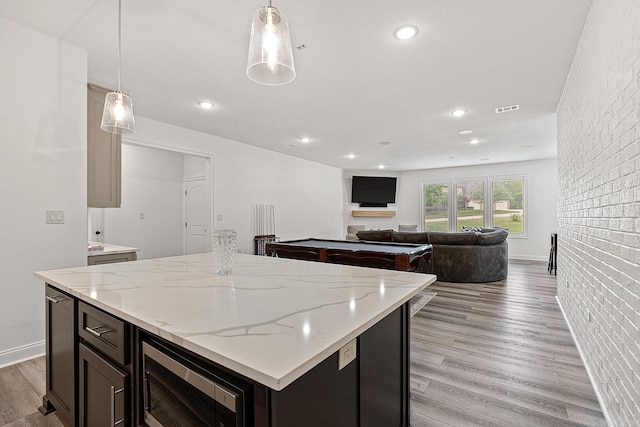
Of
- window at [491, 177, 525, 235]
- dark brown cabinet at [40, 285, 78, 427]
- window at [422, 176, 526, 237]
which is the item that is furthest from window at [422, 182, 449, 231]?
dark brown cabinet at [40, 285, 78, 427]

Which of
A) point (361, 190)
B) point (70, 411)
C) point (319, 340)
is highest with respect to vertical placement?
point (361, 190)

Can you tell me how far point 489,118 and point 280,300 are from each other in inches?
175

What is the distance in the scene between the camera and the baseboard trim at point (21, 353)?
94.0 inches

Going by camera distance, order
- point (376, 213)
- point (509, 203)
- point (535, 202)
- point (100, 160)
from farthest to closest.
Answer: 1. point (376, 213)
2. point (509, 203)
3. point (535, 202)
4. point (100, 160)

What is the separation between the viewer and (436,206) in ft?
30.7

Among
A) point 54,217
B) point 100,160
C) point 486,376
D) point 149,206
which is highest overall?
point 100,160

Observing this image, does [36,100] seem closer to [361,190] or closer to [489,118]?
[489,118]

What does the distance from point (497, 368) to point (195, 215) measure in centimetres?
577

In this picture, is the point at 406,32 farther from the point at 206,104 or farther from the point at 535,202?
the point at 535,202

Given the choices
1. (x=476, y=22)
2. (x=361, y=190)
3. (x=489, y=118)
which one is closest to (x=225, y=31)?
(x=476, y=22)

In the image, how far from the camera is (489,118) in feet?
14.5

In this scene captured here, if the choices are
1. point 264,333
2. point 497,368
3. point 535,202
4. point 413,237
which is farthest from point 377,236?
point 535,202

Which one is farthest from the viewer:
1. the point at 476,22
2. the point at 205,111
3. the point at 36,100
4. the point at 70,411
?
the point at 205,111

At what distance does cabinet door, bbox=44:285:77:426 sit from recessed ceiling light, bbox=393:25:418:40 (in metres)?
2.69
